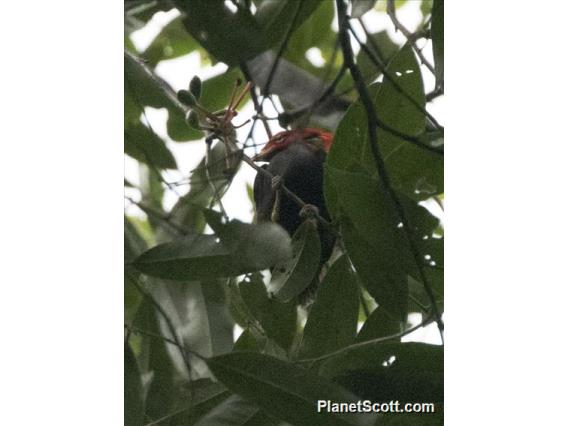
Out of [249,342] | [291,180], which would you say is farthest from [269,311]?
[291,180]

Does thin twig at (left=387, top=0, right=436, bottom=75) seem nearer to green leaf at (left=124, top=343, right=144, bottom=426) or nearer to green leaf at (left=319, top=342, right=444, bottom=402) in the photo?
green leaf at (left=319, top=342, right=444, bottom=402)

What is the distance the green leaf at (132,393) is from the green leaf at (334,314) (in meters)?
0.17

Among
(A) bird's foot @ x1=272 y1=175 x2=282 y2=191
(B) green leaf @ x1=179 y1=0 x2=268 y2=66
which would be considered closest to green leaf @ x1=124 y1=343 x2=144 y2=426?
(A) bird's foot @ x1=272 y1=175 x2=282 y2=191

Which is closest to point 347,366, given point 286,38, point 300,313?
point 300,313

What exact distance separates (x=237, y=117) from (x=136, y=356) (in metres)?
0.29

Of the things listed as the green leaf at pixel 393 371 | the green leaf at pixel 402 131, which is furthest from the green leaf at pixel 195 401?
the green leaf at pixel 402 131

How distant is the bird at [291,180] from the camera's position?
1.02 metres

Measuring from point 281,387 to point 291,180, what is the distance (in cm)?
23

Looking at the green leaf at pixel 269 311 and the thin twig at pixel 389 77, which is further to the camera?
the green leaf at pixel 269 311

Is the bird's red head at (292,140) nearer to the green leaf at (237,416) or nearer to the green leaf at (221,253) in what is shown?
the green leaf at (221,253)

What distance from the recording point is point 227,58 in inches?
35.7

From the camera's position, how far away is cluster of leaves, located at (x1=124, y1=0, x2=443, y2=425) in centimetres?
97

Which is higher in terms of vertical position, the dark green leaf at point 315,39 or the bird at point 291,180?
the dark green leaf at point 315,39

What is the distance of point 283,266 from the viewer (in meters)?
0.99
